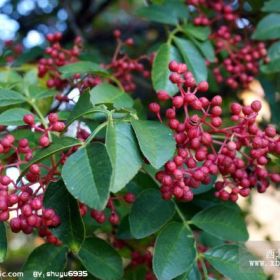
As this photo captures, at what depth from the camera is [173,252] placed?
3.96ft

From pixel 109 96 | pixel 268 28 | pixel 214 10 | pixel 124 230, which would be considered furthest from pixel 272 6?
pixel 124 230

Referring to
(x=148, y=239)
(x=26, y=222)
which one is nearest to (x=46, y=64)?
(x=148, y=239)

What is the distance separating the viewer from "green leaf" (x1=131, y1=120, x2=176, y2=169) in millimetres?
1022

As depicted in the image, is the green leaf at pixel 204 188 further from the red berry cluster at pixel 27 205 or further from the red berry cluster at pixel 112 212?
the red berry cluster at pixel 27 205

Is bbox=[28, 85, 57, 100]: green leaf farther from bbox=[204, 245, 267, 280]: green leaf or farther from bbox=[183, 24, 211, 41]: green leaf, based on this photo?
bbox=[204, 245, 267, 280]: green leaf

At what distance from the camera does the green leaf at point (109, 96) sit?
54.7 inches

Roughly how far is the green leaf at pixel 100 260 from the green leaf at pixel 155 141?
343mm

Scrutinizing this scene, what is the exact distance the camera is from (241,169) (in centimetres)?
123

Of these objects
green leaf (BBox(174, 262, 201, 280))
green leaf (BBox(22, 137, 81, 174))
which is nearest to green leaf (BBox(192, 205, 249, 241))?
green leaf (BBox(174, 262, 201, 280))

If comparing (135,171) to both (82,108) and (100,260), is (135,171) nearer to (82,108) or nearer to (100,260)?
(82,108)

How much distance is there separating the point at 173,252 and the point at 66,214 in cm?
29

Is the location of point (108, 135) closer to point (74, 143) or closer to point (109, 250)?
point (74, 143)

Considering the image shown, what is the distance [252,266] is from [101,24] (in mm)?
2649

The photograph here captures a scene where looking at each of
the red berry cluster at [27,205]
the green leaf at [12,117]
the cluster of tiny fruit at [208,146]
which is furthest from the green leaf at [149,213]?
the green leaf at [12,117]
